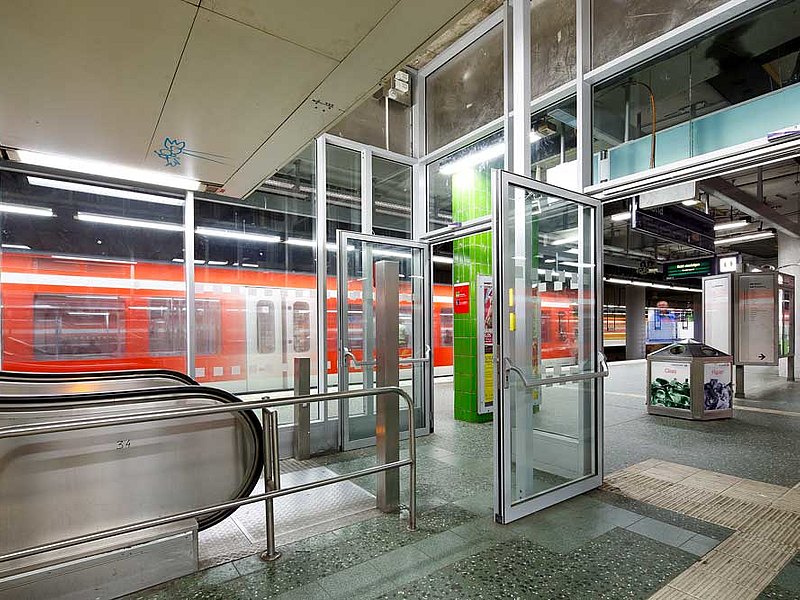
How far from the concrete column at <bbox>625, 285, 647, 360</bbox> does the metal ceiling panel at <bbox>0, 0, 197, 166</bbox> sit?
72.0 ft

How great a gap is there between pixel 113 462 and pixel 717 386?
6.73 meters

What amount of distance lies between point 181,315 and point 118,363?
2.14 ft

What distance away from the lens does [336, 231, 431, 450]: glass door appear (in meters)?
4.65

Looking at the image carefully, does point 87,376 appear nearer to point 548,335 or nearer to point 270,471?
point 270,471

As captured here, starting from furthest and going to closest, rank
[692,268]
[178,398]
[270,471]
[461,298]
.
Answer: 1. [692,268]
2. [461,298]
3. [270,471]
4. [178,398]

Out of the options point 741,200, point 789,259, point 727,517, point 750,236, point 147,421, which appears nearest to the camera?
point 147,421

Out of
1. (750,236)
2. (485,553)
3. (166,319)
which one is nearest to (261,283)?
(166,319)

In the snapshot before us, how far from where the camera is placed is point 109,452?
2.18 metres

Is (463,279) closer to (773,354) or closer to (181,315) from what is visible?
(181,315)

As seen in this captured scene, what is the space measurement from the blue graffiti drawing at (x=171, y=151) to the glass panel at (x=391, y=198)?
8.09 ft

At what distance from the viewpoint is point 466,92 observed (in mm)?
5094

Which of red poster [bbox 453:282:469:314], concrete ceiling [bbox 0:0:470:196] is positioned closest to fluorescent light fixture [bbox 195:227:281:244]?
concrete ceiling [bbox 0:0:470:196]

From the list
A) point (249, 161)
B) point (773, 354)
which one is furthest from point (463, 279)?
point (773, 354)

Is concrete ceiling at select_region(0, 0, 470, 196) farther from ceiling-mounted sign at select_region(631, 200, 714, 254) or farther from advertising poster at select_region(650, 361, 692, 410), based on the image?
advertising poster at select_region(650, 361, 692, 410)
